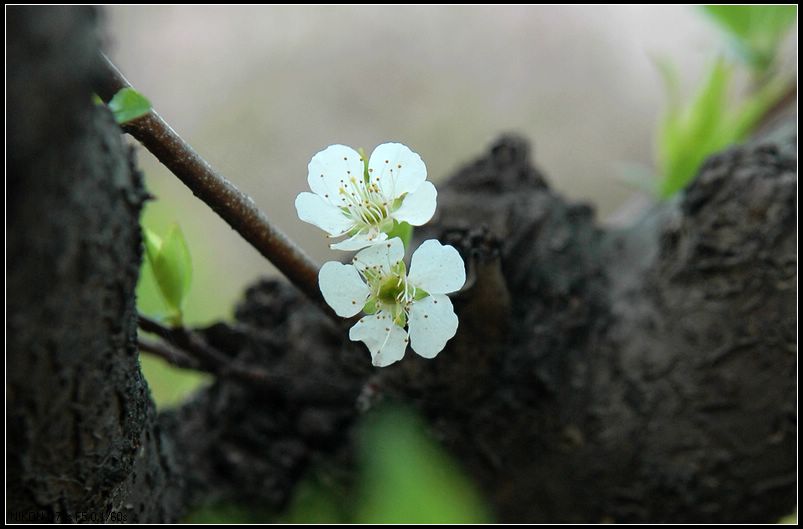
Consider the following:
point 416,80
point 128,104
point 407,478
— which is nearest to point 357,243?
point 128,104

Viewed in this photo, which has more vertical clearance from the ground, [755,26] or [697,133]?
[755,26]

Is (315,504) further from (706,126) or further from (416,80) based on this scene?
(416,80)

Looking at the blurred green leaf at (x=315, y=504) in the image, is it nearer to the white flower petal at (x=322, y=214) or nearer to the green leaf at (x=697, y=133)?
the white flower petal at (x=322, y=214)

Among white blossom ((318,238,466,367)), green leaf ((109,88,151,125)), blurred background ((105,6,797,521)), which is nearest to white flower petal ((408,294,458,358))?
white blossom ((318,238,466,367))

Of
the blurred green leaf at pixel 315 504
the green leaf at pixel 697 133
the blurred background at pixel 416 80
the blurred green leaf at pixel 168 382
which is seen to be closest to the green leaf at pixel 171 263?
the blurred green leaf at pixel 315 504

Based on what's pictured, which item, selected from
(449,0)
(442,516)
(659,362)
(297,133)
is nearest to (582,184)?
(449,0)

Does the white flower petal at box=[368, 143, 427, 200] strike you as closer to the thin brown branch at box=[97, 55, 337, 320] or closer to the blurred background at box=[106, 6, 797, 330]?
the thin brown branch at box=[97, 55, 337, 320]
